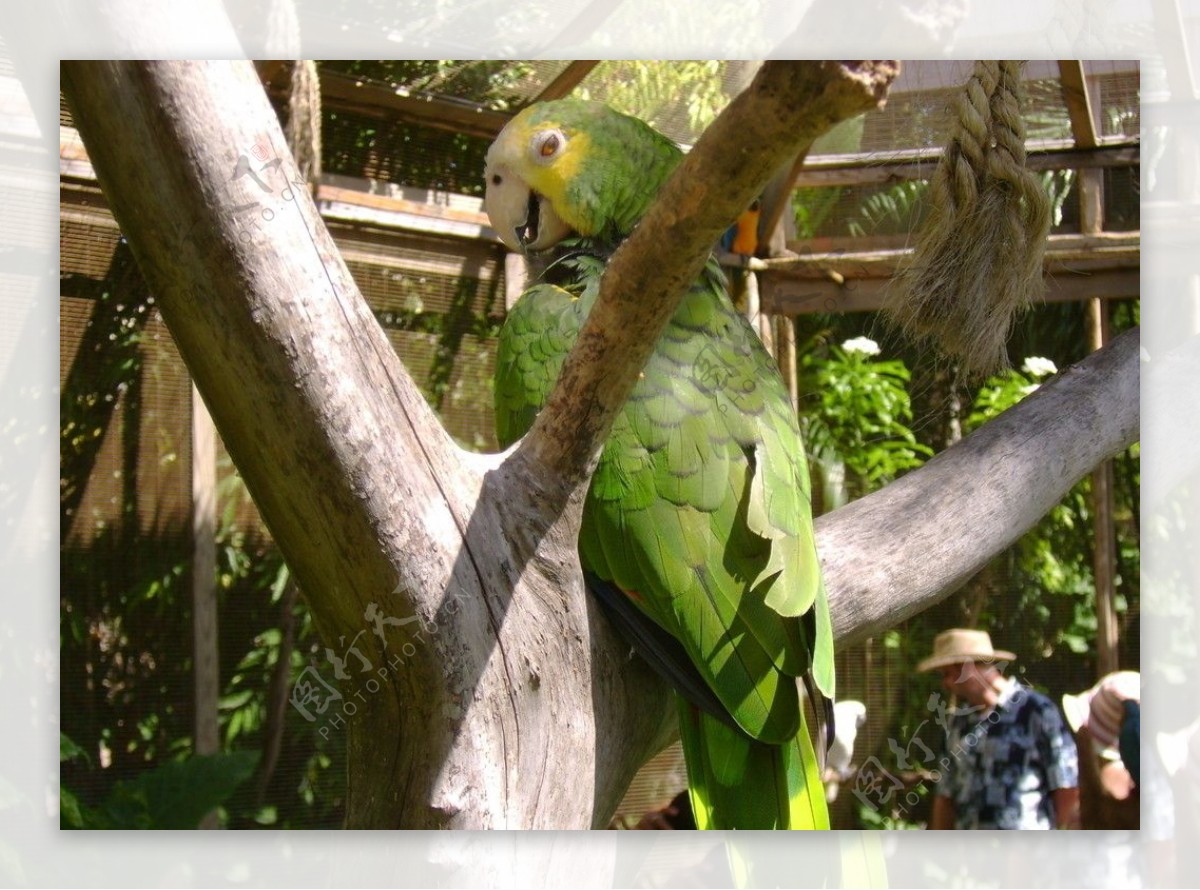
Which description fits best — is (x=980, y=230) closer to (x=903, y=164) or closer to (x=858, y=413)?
(x=903, y=164)

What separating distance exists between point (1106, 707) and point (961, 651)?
13.3 inches

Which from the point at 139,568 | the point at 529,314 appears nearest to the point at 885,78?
the point at 529,314

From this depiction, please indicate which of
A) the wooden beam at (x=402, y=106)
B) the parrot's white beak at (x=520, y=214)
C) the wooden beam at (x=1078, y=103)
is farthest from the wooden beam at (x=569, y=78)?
the wooden beam at (x=1078, y=103)

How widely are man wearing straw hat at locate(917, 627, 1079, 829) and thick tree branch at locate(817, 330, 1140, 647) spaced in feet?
1.18

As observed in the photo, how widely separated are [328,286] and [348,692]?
40 centimetres

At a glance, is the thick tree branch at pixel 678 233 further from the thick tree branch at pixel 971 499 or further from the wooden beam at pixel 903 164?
the wooden beam at pixel 903 164

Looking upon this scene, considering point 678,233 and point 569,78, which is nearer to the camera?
point 678,233

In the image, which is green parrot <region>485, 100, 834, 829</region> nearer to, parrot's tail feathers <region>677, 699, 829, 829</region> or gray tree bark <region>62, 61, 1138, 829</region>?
parrot's tail feathers <region>677, 699, 829, 829</region>

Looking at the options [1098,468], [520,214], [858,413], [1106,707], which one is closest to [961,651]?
[1106,707]

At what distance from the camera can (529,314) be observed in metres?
1.25

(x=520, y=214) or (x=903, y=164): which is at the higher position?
(x=903, y=164)

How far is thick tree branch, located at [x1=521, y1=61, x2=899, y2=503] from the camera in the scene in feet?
2.38

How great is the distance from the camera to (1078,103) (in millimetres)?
1929

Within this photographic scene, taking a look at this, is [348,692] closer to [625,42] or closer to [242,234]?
[242,234]
